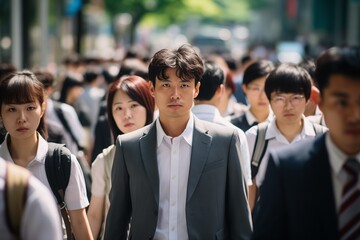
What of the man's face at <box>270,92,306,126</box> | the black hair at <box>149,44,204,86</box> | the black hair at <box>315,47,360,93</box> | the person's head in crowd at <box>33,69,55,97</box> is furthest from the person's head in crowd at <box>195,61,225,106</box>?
the black hair at <box>315,47,360,93</box>

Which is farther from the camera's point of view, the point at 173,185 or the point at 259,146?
the point at 259,146

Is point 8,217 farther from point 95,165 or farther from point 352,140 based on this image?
point 95,165

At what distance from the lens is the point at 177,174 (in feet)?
14.3

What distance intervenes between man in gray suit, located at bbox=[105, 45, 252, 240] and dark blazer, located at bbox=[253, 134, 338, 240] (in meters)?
1.06

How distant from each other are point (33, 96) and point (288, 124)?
2060 mm

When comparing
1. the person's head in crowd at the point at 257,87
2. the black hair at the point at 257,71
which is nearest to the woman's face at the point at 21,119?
the person's head in crowd at the point at 257,87

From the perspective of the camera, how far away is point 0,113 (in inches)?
197

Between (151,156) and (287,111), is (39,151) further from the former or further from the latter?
(287,111)

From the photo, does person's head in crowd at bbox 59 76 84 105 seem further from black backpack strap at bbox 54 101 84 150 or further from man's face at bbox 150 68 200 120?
man's face at bbox 150 68 200 120

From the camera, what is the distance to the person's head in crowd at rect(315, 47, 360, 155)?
310 cm

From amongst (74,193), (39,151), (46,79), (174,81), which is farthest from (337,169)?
(46,79)

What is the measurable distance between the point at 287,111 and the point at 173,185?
1.76m

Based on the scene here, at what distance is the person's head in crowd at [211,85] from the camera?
6262 millimetres

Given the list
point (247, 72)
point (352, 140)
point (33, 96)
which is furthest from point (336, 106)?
point (247, 72)
